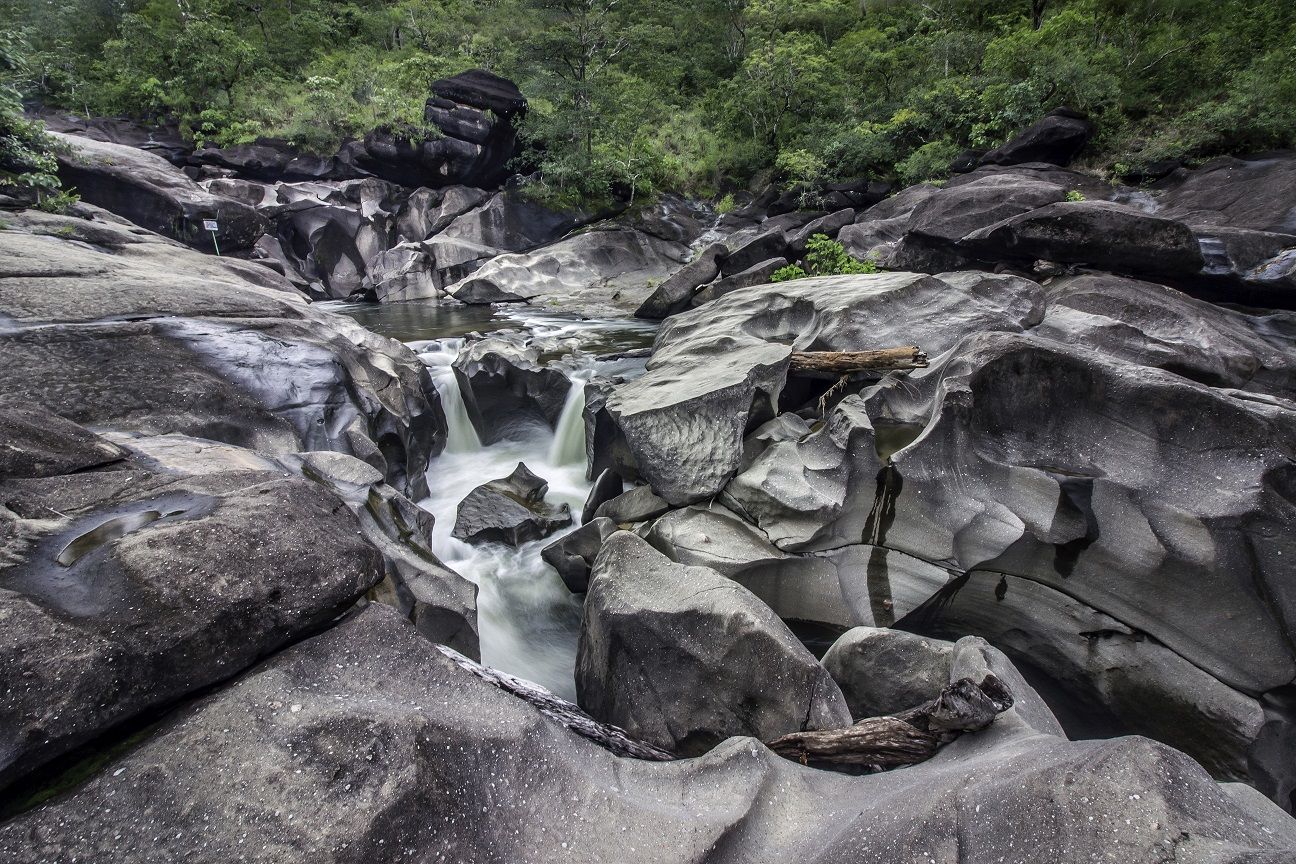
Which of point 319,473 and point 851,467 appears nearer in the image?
point 319,473

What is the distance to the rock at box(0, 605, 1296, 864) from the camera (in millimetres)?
1757

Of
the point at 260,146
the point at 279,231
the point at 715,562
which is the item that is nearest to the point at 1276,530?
the point at 715,562

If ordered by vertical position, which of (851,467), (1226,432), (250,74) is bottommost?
(851,467)

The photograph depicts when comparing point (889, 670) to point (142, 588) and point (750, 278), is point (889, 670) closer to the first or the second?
point (142, 588)

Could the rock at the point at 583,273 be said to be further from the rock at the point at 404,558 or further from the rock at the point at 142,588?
the rock at the point at 142,588

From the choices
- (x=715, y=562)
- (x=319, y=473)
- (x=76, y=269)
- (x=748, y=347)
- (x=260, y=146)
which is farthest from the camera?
(x=260, y=146)

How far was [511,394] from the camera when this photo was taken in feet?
30.2

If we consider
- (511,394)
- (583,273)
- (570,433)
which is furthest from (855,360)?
(583,273)

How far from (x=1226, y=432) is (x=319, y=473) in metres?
7.05

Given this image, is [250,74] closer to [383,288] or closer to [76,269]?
[383,288]

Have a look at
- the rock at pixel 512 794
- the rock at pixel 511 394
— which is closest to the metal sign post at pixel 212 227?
the rock at pixel 511 394

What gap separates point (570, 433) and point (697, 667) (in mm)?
5597

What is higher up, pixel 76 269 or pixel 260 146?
pixel 260 146

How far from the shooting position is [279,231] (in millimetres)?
21766
